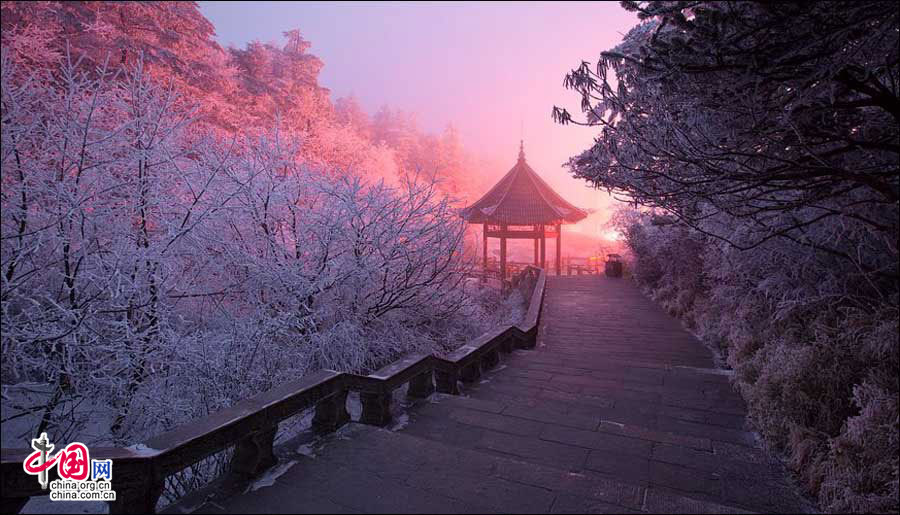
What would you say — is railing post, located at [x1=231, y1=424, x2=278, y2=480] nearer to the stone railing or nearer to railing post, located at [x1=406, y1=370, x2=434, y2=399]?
the stone railing

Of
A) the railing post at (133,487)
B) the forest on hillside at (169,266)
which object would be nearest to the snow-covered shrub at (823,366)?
the forest on hillside at (169,266)

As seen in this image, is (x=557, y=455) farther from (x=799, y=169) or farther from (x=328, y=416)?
(x=799, y=169)

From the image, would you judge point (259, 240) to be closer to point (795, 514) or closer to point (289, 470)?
point (289, 470)

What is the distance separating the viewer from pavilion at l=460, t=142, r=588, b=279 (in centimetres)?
1895

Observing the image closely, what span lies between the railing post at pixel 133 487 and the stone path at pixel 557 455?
266mm

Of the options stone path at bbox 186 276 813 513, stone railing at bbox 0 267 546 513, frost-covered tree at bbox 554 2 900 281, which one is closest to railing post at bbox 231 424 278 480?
stone railing at bbox 0 267 546 513

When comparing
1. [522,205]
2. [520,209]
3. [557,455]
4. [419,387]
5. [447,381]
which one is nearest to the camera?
[557,455]

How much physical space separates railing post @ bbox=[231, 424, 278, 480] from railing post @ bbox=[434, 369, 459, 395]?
8.04ft

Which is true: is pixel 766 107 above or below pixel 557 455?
above

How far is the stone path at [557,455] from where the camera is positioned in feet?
7.18

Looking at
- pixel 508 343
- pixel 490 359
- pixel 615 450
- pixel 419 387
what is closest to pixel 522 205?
pixel 508 343

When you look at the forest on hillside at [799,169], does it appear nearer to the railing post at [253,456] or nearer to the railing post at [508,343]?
the railing post at [508,343]

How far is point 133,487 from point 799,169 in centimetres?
448

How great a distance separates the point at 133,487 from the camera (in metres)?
2.06
